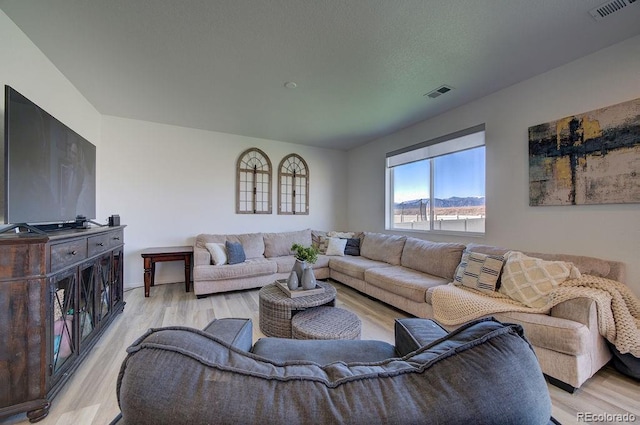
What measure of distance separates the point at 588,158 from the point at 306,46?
8.79ft

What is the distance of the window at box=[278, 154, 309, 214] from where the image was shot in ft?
16.7

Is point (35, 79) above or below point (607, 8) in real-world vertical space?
below

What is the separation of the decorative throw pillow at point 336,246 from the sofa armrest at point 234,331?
3.27 meters

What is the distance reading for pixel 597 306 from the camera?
1.79 m

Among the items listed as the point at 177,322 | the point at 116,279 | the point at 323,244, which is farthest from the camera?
the point at 323,244

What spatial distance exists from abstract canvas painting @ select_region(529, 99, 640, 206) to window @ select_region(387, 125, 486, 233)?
631 mm

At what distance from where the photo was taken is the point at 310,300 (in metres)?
2.32

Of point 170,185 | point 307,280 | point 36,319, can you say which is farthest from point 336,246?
point 36,319

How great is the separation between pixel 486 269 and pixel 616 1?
6.97 feet

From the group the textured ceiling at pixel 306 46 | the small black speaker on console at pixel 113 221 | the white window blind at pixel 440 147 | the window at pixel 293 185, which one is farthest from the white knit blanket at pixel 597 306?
the small black speaker on console at pixel 113 221

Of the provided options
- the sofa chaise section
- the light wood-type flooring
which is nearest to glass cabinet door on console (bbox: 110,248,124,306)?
the light wood-type flooring

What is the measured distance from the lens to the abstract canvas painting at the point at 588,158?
2092 millimetres

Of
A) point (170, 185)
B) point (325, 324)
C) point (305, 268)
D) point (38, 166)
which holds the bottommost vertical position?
point (325, 324)

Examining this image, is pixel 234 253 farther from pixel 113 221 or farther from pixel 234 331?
pixel 234 331
